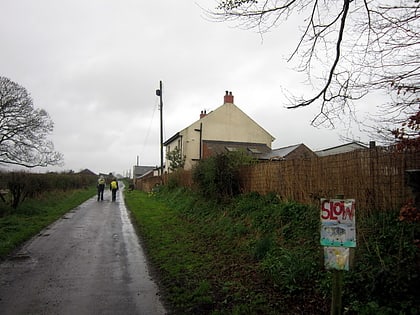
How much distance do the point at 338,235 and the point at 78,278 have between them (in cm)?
485

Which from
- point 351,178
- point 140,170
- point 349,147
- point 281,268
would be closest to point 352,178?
point 351,178

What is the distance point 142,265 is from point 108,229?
18.9 feet

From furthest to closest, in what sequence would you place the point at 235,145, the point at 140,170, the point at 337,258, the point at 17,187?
the point at 140,170 < the point at 235,145 < the point at 17,187 < the point at 337,258

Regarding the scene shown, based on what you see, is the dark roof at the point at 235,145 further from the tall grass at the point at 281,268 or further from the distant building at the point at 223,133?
the tall grass at the point at 281,268

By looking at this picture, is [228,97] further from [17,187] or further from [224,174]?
[224,174]

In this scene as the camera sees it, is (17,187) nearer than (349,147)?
No

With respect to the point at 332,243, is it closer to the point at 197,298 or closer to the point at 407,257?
the point at 407,257

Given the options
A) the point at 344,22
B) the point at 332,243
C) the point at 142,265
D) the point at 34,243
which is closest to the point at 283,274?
the point at 332,243

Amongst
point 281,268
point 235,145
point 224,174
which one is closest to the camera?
point 281,268

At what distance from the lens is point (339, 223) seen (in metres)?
3.81

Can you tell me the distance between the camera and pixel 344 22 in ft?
20.6

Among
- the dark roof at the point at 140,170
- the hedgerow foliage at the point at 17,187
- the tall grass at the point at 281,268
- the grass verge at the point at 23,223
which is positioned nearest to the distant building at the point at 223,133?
the hedgerow foliage at the point at 17,187

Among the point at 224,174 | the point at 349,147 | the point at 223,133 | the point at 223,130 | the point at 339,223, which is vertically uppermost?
the point at 223,130

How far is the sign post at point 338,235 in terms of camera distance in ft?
12.4
